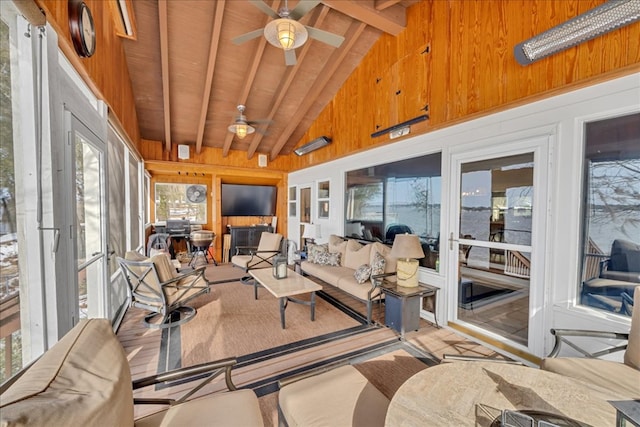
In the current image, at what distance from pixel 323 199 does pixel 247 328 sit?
11.3 feet

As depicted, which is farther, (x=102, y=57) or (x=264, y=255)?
(x=264, y=255)

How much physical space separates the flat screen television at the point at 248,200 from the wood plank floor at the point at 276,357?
4.17 metres

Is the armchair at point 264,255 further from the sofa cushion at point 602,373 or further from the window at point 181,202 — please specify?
the sofa cushion at point 602,373

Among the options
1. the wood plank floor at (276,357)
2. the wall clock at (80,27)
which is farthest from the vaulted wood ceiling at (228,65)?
the wood plank floor at (276,357)

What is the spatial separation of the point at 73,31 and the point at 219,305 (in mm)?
3202

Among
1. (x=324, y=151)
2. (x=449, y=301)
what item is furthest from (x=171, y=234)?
(x=449, y=301)

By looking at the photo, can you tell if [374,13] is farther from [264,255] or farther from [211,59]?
[264,255]

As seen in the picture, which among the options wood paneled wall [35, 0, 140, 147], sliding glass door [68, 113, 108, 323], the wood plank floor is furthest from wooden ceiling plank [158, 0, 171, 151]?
the wood plank floor

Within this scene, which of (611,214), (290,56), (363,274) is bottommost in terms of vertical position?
(363,274)

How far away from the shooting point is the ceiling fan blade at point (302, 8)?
2277mm

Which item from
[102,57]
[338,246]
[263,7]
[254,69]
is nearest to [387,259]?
[338,246]

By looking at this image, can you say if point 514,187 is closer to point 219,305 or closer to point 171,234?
point 219,305

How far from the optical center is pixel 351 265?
4.20 meters

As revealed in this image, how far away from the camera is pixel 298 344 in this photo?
268 cm
